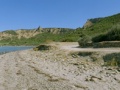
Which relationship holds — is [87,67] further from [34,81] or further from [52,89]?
[52,89]

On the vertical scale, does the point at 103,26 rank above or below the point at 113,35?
above

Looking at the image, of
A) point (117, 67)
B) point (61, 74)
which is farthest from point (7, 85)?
point (117, 67)

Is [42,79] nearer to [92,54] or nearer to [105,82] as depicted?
[105,82]

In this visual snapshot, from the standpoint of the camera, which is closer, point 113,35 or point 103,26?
point 113,35

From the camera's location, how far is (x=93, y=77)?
13695 millimetres

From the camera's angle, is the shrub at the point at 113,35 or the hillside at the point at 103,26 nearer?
the shrub at the point at 113,35

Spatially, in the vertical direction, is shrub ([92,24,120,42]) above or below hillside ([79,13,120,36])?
below

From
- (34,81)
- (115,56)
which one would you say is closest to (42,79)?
(34,81)

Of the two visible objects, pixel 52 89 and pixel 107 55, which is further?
pixel 107 55

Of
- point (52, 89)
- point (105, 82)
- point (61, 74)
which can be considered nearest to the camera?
point (52, 89)

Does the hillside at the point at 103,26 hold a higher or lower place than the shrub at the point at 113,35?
higher

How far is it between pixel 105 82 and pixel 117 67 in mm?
3852

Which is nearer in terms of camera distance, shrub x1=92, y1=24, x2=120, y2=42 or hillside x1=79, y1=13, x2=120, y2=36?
shrub x1=92, y1=24, x2=120, y2=42

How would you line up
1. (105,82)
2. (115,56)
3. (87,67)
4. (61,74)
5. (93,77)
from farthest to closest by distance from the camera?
1. (115,56)
2. (87,67)
3. (61,74)
4. (93,77)
5. (105,82)
